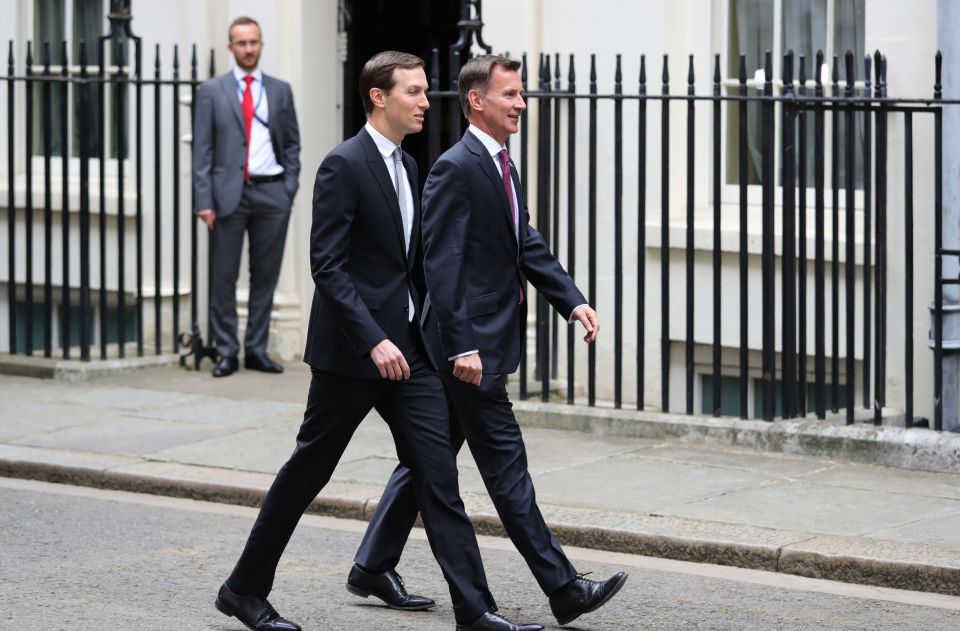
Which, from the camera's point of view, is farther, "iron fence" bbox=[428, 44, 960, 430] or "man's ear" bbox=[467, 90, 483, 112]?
"iron fence" bbox=[428, 44, 960, 430]

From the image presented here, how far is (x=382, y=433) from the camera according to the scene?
977cm

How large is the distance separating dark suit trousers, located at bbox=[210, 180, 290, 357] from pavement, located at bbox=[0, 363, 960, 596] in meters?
0.68

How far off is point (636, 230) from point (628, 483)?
251 centimetres

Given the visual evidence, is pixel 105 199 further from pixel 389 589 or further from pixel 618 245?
pixel 389 589

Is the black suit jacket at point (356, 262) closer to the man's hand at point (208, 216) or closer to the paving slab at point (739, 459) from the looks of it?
the paving slab at point (739, 459)

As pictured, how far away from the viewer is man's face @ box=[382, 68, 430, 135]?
5902 millimetres

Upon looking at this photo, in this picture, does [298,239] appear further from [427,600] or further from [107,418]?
[427,600]

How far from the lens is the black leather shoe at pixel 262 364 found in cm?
1175

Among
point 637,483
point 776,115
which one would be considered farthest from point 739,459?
point 776,115

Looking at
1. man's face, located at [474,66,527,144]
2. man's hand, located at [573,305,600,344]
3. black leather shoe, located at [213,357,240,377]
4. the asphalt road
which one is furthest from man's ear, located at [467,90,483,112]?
black leather shoe, located at [213,357,240,377]

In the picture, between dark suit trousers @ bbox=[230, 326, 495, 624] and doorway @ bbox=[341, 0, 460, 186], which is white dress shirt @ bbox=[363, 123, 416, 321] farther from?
doorway @ bbox=[341, 0, 460, 186]

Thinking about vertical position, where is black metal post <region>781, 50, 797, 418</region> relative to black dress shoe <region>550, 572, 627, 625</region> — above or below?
above

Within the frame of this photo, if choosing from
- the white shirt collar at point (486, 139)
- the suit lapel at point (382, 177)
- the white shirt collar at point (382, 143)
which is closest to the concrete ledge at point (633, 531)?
the white shirt collar at point (486, 139)

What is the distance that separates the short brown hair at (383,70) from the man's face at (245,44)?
5.57 m
